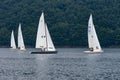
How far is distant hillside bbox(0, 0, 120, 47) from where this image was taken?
171625mm

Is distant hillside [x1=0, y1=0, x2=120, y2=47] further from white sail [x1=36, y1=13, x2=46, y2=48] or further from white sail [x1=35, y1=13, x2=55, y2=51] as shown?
white sail [x1=36, y1=13, x2=46, y2=48]

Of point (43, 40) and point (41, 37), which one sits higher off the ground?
point (41, 37)

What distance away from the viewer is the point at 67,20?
612ft

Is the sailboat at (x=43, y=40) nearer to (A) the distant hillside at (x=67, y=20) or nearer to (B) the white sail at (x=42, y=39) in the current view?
(B) the white sail at (x=42, y=39)

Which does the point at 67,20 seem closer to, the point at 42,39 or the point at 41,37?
the point at 41,37

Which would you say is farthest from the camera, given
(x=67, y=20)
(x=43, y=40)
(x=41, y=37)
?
(x=67, y=20)

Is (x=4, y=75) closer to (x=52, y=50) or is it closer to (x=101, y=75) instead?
(x=101, y=75)

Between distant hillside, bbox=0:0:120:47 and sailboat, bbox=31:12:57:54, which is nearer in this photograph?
sailboat, bbox=31:12:57:54

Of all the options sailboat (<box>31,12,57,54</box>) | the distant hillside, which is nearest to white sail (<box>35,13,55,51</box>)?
sailboat (<box>31,12,57,54</box>)

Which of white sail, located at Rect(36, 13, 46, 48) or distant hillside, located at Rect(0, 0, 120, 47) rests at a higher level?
distant hillside, located at Rect(0, 0, 120, 47)

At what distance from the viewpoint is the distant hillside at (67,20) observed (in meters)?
172

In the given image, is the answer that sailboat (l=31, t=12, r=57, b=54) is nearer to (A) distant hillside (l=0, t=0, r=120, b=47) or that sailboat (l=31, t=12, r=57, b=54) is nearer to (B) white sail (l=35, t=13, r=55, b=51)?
(B) white sail (l=35, t=13, r=55, b=51)

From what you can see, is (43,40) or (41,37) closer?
(43,40)

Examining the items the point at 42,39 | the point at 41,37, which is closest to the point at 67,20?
the point at 41,37
